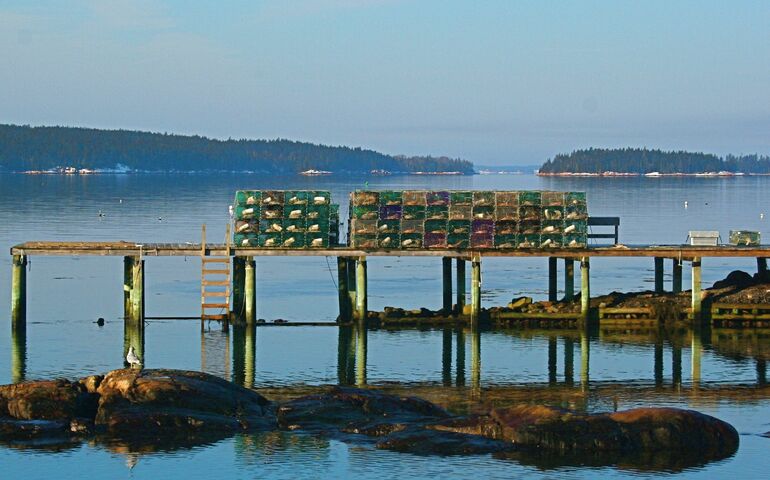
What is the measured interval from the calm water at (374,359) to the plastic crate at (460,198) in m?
5.78

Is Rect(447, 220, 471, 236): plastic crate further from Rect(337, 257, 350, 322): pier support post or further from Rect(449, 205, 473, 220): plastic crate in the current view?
Rect(337, 257, 350, 322): pier support post

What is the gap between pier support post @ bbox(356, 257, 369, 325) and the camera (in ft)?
199

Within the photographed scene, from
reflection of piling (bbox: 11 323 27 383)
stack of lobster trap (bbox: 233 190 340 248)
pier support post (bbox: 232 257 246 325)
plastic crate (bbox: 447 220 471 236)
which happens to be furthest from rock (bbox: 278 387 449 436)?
plastic crate (bbox: 447 220 471 236)

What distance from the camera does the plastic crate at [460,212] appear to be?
6191 centimetres

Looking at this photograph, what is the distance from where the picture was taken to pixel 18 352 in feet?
185

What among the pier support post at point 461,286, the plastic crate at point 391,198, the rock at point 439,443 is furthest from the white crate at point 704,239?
the rock at point 439,443

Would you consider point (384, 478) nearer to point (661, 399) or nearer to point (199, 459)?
point (199, 459)

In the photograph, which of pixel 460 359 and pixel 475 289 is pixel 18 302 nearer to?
pixel 460 359

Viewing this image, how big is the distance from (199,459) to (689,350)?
25.7 m

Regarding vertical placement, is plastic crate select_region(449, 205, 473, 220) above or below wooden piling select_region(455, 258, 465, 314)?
above

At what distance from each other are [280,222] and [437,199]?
23.2 feet

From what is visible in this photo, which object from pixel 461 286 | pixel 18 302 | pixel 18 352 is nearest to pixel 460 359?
pixel 461 286

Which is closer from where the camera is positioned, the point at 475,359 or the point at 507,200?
the point at 475,359

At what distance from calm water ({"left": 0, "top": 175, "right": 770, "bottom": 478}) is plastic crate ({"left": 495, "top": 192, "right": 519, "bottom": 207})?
5.72 metres
